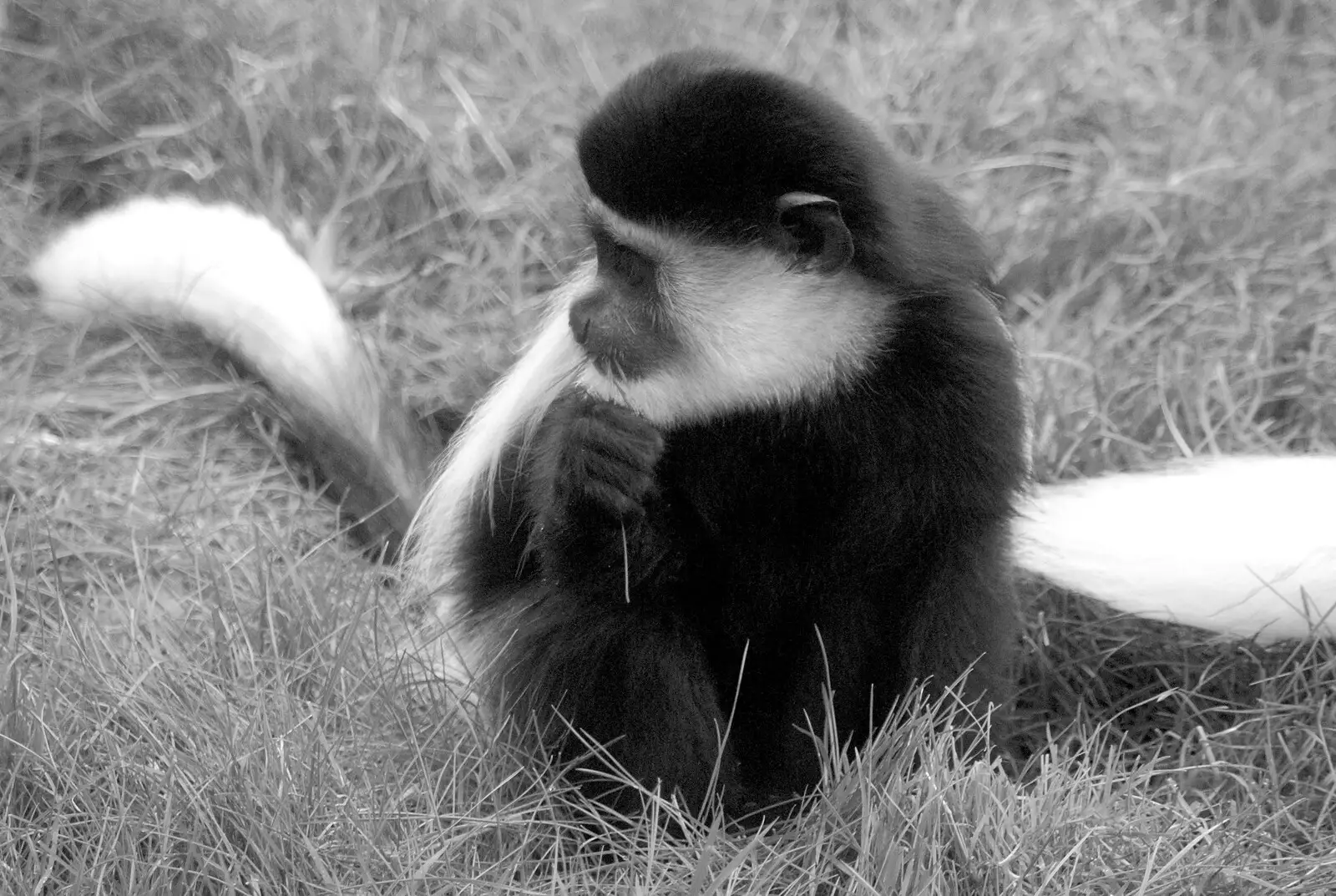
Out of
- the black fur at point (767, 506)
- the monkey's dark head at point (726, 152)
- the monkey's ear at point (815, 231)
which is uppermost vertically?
the monkey's dark head at point (726, 152)

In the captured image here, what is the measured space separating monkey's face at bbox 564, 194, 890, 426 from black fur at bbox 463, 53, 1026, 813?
3 cm

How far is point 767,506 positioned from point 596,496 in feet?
0.97

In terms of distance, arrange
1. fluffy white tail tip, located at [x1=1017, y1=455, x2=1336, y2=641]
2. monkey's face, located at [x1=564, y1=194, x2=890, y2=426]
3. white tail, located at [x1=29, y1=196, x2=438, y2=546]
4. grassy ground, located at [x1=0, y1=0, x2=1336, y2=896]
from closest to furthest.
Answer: grassy ground, located at [x1=0, y1=0, x2=1336, y2=896] < monkey's face, located at [x1=564, y1=194, x2=890, y2=426] < fluffy white tail tip, located at [x1=1017, y1=455, x2=1336, y2=641] < white tail, located at [x1=29, y1=196, x2=438, y2=546]

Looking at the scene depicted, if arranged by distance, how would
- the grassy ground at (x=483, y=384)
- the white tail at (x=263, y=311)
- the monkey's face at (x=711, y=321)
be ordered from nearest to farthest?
1. the grassy ground at (x=483, y=384)
2. the monkey's face at (x=711, y=321)
3. the white tail at (x=263, y=311)

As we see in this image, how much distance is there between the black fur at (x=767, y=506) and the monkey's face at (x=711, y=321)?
0.03m

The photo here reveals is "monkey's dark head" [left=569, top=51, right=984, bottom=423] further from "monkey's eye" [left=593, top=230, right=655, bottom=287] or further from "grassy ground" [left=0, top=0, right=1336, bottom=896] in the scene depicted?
"grassy ground" [left=0, top=0, right=1336, bottom=896]

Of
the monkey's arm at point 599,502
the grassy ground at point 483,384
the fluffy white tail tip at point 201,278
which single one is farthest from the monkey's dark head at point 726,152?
the fluffy white tail tip at point 201,278

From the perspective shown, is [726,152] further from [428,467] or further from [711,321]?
[428,467]

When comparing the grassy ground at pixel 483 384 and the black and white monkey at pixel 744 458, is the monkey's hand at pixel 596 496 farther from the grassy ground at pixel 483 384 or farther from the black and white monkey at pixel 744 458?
the grassy ground at pixel 483 384

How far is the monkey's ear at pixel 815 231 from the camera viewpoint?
2021mm

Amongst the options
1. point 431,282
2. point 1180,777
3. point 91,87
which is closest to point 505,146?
point 431,282

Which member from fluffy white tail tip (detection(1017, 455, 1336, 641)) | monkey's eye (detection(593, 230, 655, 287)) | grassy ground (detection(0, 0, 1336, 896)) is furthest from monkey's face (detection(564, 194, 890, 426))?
fluffy white tail tip (detection(1017, 455, 1336, 641))

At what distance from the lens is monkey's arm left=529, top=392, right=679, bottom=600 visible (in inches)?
80.0

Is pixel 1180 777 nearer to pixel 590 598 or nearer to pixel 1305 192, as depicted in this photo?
pixel 590 598
